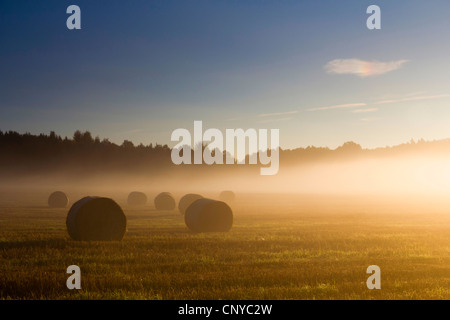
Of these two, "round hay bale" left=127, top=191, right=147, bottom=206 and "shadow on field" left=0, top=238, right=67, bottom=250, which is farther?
"round hay bale" left=127, top=191, right=147, bottom=206

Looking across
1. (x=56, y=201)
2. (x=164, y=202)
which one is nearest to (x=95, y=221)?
(x=164, y=202)

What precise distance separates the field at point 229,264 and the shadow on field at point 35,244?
0.13 feet

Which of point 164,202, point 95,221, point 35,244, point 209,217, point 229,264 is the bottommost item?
point 229,264

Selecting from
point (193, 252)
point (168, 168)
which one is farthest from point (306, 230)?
point (168, 168)

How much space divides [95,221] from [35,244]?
3183 millimetres

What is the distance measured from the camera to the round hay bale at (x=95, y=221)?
21875 mm

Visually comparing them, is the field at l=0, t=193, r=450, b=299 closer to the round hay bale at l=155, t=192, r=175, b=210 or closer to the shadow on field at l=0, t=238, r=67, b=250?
the shadow on field at l=0, t=238, r=67, b=250

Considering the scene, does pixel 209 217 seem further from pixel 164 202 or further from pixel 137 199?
pixel 137 199

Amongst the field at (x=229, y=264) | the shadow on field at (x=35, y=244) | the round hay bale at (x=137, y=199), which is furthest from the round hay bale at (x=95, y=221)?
the round hay bale at (x=137, y=199)

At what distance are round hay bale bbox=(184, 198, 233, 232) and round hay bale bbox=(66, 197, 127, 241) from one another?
5054 millimetres

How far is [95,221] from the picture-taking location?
22203mm

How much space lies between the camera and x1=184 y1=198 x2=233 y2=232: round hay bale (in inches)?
1036

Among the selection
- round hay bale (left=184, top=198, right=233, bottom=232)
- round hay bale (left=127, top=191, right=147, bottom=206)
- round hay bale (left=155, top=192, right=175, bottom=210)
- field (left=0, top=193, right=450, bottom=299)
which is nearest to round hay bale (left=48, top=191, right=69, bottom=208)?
round hay bale (left=127, top=191, right=147, bottom=206)

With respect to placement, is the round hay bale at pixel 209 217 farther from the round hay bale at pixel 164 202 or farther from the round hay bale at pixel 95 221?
the round hay bale at pixel 164 202
